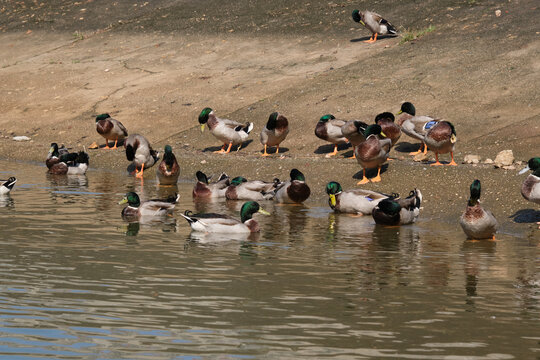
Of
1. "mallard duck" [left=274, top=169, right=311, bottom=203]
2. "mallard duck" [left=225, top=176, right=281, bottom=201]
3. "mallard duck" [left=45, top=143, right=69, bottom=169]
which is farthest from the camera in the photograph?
"mallard duck" [left=45, top=143, right=69, bottom=169]

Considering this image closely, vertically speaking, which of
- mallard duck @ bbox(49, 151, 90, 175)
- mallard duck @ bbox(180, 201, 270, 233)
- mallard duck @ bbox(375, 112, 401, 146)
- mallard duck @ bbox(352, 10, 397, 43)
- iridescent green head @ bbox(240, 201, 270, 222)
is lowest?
mallard duck @ bbox(180, 201, 270, 233)

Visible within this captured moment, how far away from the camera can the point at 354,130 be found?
733 inches

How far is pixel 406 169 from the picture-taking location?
57.6ft

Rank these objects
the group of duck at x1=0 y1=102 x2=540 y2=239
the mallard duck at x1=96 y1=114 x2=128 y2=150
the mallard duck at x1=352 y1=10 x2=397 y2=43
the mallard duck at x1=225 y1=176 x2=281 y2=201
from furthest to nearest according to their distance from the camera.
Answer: the mallard duck at x1=352 y1=10 x2=397 y2=43 → the mallard duck at x1=96 y1=114 x2=128 y2=150 → the mallard duck at x1=225 y1=176 x2=281 y2=201 → the group of duck at x1=0 y1=102 x2=540 y2=239

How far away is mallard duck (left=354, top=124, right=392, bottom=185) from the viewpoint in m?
16.9

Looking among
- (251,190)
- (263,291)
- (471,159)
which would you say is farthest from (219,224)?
(471,159)

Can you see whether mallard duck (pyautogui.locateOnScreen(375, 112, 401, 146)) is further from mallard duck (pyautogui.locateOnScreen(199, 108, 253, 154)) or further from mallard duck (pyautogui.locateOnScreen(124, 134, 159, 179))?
mallard duck (pyautogui.locateOnScreen(124, 134, 159, 179))

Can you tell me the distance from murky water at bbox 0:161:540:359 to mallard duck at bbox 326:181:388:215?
579mm

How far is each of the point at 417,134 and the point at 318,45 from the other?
9202mm

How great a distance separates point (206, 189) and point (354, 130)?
131 inches

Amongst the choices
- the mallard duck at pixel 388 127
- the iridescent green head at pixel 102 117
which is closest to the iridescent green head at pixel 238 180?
the mallard duck at pixel 388 127

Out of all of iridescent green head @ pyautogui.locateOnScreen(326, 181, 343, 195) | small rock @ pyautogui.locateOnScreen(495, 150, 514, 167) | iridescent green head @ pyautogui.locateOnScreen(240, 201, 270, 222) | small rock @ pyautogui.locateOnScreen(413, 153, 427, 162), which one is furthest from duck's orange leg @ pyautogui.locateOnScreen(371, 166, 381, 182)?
iridescent green head @ pyautogui.locateOnScreen(240, 201, 270, 222)

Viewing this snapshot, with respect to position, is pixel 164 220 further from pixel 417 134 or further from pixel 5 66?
pixel 5 66

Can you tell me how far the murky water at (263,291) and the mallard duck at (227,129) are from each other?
5.61 m
